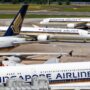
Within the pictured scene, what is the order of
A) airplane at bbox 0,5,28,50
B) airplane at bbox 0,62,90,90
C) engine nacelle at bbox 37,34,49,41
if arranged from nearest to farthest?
airplane at bbox 0,62,90,90 < airplane at bbox 0,5,28,50 < engine nacelle at bbox 37,34,49,41

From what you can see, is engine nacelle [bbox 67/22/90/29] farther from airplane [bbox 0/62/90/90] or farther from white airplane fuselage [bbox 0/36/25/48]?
airplane [bbox 0/62/90/90]

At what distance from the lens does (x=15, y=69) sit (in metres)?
27.0

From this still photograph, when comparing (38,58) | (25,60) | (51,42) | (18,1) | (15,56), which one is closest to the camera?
(15,56)

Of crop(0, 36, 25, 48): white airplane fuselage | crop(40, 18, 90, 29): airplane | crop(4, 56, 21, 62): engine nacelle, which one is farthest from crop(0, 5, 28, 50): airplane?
crop(40, 18, 90, 29): airplane

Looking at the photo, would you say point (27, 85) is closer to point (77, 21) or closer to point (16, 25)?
point (16, 25)

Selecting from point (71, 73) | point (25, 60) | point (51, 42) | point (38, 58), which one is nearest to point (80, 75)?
point (71, 73)

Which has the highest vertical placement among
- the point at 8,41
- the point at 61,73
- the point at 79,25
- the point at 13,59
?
the point at 61,73

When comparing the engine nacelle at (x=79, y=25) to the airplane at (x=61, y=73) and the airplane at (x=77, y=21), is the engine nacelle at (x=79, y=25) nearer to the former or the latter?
the airplane at (x=77, y=21)

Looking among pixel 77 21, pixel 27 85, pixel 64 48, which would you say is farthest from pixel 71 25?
pixel 27 85

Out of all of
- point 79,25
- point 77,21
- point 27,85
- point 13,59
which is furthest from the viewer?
point 77,21

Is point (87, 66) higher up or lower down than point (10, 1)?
higher up

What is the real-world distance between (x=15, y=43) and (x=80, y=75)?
76.8 ft

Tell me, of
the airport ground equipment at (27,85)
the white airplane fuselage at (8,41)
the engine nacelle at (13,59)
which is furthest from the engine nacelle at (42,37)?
the airport ground equipment at (27,85)

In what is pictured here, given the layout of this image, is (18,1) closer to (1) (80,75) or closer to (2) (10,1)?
(2) (10,1)
